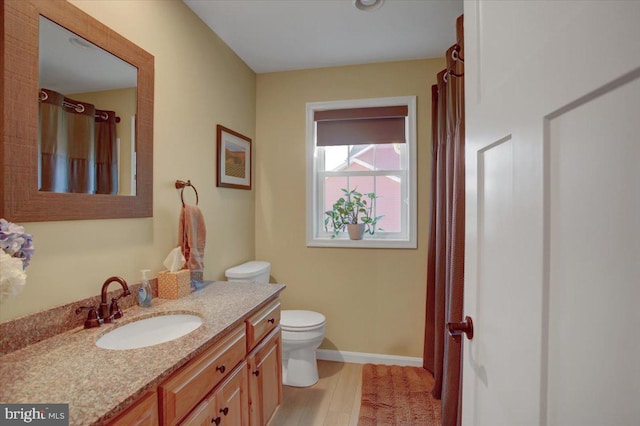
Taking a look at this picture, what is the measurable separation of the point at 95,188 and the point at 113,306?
494 millimetres

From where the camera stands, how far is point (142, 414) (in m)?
0.89

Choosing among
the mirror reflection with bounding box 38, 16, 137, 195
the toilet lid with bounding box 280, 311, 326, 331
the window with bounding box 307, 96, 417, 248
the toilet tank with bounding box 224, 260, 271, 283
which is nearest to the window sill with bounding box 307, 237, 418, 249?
the window with bounding box 307, 96, 417, 248

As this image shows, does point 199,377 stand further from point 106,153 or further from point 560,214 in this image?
point 560,214

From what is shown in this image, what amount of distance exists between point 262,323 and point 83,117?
1.20 metres

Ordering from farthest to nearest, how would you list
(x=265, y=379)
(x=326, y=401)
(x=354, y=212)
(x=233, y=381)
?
(x=354, y=212) → (x=326, y=401) → (x=265, y=379) → (x=233, y=381)

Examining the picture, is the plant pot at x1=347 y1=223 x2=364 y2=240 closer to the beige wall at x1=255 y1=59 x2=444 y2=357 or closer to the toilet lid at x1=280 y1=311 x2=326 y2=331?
the beige wall at x1=255 y1=59 x2=444 y2=357

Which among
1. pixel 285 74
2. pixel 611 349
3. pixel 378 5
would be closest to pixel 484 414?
pixel 611 349

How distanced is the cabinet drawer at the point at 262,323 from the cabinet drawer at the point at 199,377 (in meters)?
0.07

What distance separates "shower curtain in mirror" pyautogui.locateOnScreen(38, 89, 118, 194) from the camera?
3.83 feet

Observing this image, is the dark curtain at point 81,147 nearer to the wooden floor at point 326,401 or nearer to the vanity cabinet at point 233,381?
the vanity cabinet at point 233,381

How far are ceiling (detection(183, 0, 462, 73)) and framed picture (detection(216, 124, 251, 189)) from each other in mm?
681

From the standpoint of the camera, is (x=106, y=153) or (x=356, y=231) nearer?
(x=106, y=153)

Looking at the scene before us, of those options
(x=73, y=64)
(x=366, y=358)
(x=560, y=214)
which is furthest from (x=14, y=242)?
(x=366, y=358)

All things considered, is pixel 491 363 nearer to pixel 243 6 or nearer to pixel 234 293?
pixel 234 293
